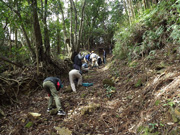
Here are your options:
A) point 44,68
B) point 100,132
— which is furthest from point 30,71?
point 100,132

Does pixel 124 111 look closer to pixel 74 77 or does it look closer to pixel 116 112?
pixel 116 112

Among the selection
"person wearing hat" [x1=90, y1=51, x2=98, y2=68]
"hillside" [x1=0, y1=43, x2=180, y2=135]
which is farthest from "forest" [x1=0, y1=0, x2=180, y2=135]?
"person wearing hat" [x1=90, y1=51, x2=98, y2=68]

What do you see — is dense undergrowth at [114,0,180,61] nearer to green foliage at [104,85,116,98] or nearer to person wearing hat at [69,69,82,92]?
green foliage at [104,85,116,98]

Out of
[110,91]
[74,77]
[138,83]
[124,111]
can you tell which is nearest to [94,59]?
[74,77]

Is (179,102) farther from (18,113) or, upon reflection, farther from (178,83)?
(18,113)

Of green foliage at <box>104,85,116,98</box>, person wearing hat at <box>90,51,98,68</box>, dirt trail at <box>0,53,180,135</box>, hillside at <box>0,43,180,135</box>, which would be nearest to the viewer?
hillside at <box>0,43,180,135</box>

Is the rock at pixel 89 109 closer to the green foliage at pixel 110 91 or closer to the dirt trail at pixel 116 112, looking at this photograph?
the dirt trail at pixel 116 112

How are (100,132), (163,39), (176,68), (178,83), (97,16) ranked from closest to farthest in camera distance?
(178,83)
(100,132)
(176,68)
(163,39)
(97,16)

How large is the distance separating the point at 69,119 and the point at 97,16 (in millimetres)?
19565

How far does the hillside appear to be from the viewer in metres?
2.09

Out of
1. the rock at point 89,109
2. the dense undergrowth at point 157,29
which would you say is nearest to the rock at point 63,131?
the rock at point 89,109

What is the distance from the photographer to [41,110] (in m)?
4.00

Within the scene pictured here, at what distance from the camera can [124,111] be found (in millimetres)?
2926

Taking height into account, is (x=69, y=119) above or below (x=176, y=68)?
below
